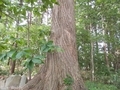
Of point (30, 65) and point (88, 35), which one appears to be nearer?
point (30, 65)

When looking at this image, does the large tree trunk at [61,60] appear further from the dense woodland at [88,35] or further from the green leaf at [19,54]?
the green leaf at [19,54]

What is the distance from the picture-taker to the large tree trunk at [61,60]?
418cm

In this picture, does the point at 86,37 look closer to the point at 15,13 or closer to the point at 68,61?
the point at 68,61

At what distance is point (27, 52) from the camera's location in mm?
806

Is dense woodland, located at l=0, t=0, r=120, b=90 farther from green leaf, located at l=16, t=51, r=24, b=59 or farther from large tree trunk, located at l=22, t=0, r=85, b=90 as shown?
Result: green leaf, located at l=16, t=51, r=24, b=59

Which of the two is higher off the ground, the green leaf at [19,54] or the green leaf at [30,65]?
the green leaf at [19,54]

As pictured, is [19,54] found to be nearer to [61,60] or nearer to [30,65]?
[30,65]

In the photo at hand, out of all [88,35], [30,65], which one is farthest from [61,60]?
[88,35]

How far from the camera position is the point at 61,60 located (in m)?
4.28

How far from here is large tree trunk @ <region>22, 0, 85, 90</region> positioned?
418 cm

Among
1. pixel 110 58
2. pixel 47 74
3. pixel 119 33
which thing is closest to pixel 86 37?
pixel 119 33

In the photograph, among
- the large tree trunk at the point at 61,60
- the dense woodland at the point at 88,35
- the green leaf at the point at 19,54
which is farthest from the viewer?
the dense woodland at the point at 88,35

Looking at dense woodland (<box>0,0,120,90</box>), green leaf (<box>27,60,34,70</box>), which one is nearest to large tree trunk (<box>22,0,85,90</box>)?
dense woodland (<box>0,0,120,90</box>)

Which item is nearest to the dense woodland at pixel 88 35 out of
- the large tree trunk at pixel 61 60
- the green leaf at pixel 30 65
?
the large tree trunk at pixel 61 60
